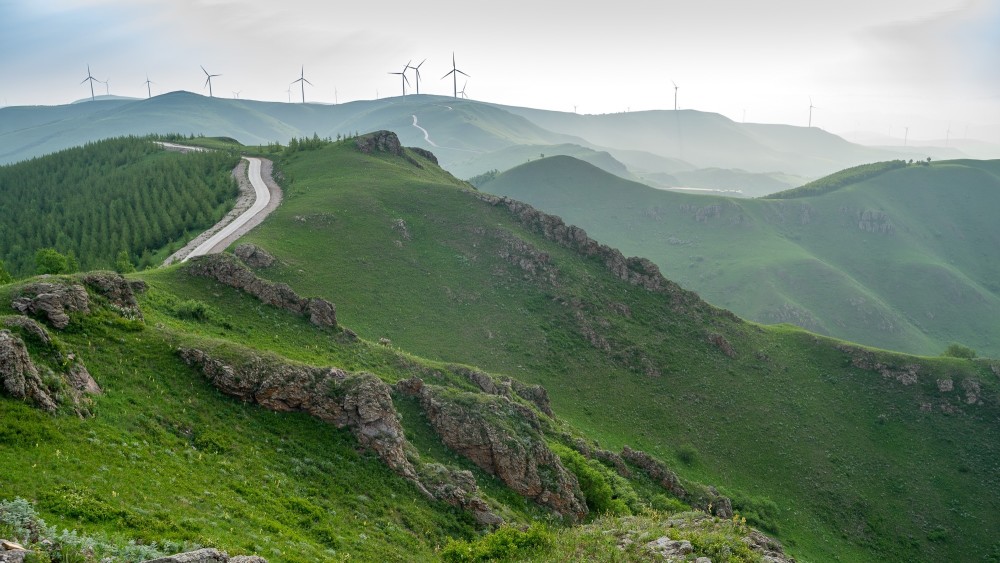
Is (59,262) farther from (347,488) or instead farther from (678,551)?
(678,551)

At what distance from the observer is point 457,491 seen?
31.3 m

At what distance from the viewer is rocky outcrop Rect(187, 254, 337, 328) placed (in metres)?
46.6

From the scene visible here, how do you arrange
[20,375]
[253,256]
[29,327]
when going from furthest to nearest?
[253,256]
[29,327]
[20,375]

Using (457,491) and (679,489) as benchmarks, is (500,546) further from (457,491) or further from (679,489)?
(679,489)

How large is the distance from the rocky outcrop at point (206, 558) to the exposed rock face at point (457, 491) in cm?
1404

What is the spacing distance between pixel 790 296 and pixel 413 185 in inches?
4293

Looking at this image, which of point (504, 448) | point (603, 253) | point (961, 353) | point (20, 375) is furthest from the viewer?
point (961, 353)

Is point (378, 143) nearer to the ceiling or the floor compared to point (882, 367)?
nearer to the ceiling

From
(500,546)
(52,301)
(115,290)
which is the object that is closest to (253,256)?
(115,290)

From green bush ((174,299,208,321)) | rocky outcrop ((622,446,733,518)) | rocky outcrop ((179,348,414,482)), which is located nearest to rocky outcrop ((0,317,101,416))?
rocky outcrop ((179,348,414,482))

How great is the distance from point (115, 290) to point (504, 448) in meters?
24.4

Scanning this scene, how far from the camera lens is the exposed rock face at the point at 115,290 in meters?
32.4

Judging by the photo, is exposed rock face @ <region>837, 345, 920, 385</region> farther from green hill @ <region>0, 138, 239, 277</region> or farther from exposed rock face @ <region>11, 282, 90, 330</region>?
green hill @ <region>0, 138, 239, 277</region>

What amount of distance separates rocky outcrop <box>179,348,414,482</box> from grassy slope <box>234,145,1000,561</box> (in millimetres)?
27994
